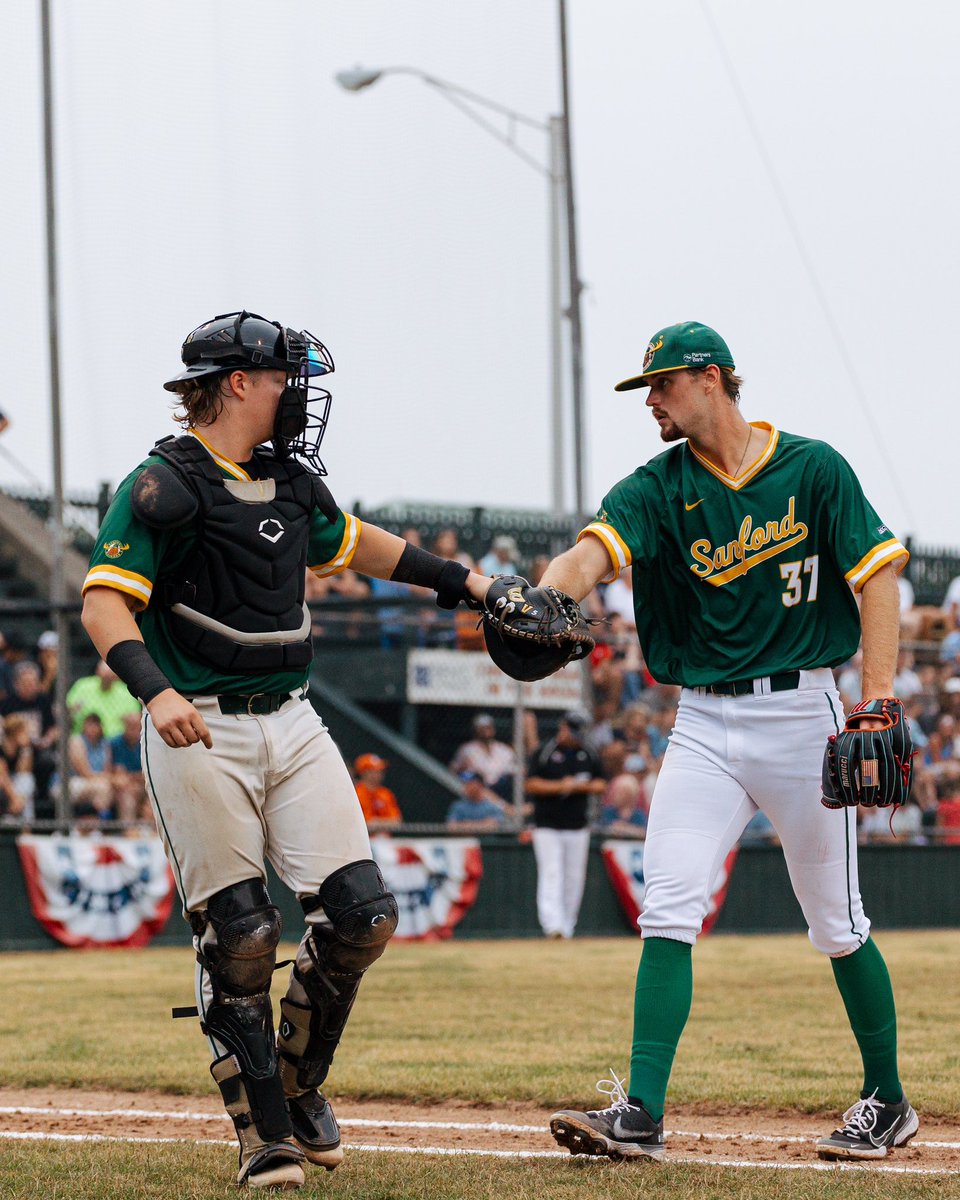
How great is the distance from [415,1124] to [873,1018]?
1.59 meters

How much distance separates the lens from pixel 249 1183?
4.25 m

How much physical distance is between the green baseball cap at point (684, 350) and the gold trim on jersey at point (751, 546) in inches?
18.9

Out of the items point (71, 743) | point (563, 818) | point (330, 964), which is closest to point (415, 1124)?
point (330, 964)

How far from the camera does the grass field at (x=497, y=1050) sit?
4.30 m

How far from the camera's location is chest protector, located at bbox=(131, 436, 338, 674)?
175 inches

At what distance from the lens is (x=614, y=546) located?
489cm

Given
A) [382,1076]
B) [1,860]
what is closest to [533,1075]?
[382,1076]

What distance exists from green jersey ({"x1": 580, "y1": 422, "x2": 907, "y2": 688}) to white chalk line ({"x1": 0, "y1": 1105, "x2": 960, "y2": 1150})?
145cm

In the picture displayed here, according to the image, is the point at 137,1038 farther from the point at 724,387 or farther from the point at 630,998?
the point at 724,387

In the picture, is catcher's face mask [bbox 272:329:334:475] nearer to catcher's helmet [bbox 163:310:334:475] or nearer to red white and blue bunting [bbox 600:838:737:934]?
catcher's helmet [bbox 163:310:334:475]

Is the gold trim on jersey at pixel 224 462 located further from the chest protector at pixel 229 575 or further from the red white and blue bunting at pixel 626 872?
the red white and blue bunting at pixel 626 872

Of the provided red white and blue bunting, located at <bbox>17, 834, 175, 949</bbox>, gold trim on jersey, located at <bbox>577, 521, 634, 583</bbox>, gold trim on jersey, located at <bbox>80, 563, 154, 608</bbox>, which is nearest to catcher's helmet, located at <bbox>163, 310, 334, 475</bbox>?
gold trim on jersey, located at <bbox>80, 563, 154, 608</bbox>

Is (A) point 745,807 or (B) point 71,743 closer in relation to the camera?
(A) point 745,807

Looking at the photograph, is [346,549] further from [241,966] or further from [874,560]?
[874,560]
